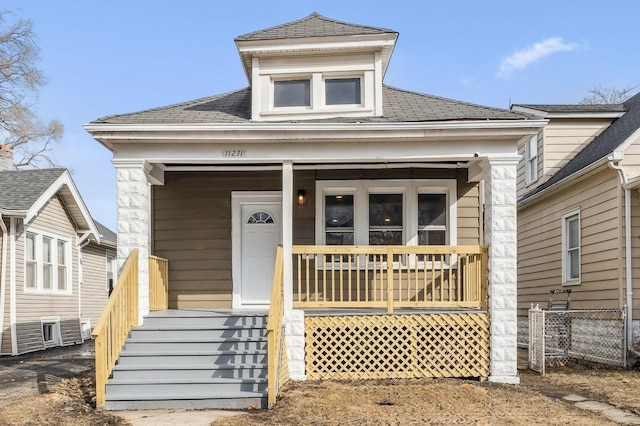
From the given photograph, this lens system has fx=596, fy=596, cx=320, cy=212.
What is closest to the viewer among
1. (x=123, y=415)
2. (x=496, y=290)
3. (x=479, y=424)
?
(x=479, y=424)

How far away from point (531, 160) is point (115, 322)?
1117 centimetres

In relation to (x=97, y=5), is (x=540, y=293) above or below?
below

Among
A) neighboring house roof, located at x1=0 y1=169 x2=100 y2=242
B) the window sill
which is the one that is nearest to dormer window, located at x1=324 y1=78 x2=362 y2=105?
neighboring house roof, located at x1=0 y1=169 x2=100 y2=242

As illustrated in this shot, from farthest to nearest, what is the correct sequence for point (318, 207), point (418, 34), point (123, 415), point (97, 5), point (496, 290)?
point (97, 5) → point (418, 34) → point (318, 207) → point (496, 290) → point (123, 415)

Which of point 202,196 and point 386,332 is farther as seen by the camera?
point 202,196

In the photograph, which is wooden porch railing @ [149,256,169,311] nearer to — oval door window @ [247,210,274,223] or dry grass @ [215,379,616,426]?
oval door window @ [247,210,274,223]

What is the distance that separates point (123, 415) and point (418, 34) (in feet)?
32.0

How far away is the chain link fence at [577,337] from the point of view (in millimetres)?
9398

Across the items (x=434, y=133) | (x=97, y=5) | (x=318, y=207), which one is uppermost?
(x=97, y=5)

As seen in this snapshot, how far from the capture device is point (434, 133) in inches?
316

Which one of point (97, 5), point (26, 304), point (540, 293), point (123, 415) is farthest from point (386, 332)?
point (97, 5)

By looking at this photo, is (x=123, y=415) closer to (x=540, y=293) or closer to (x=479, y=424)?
(x=479, y=424)

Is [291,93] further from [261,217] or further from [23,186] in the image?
[23,186]

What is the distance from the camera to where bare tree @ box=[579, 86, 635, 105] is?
85.1 ft
